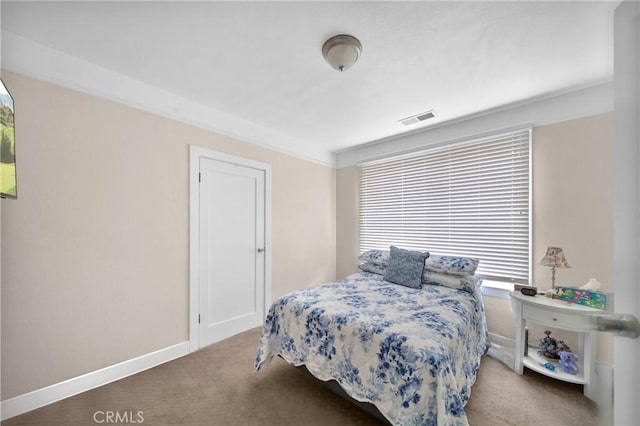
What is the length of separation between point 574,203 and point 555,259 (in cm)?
57

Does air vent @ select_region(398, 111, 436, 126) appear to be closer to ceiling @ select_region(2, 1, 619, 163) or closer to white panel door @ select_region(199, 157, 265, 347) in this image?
ceiling @ select_region(2, 1, 619, 163)

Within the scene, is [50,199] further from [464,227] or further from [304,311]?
[464,227]

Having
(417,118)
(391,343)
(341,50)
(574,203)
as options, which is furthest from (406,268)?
(341,50)

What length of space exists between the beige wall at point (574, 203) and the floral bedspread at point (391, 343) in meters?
0.82

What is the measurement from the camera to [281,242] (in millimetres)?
3434

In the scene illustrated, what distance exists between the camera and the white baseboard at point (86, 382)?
1.65 metres

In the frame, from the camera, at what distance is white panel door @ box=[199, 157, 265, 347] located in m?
2.67

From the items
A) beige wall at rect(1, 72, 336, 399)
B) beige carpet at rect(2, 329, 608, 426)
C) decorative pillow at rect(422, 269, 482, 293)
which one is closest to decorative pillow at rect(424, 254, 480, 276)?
decorative pillow at rect(422, 269, 482, 293)

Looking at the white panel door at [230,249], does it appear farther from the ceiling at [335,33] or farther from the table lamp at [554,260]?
the table lamp at [554,260]

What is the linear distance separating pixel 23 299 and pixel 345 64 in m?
2.73

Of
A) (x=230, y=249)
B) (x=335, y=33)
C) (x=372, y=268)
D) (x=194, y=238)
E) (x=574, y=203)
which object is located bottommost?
(x=372, y=268)

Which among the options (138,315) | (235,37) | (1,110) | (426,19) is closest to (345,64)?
(426,19)

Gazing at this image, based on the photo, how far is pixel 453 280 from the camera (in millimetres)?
2527

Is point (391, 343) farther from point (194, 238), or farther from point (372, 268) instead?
point (194, 238)
